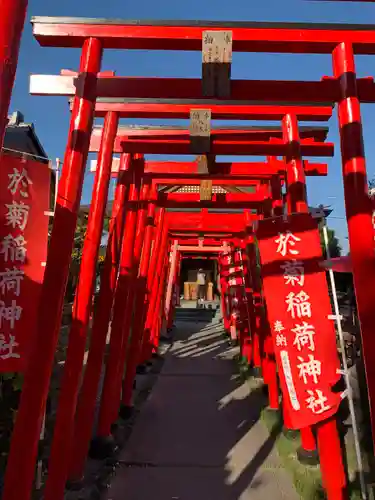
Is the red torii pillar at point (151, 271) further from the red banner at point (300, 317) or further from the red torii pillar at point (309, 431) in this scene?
the red banner at point (300, 317)

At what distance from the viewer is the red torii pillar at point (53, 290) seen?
267 cm

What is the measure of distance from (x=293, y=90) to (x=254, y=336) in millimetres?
5977

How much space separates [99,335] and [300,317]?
6.96 ft

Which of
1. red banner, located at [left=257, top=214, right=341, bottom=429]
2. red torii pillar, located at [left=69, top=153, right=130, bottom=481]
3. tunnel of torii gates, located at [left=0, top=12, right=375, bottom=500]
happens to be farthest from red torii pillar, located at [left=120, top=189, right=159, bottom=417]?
red banner, located at [left=257, top=214, right=341, bottom=429]

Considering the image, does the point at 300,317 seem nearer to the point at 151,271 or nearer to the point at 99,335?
the point at 99,335

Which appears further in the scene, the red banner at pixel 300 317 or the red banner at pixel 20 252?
the red banner at pixel 300 317

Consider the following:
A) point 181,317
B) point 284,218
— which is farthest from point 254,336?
point 181,317

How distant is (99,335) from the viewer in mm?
4414

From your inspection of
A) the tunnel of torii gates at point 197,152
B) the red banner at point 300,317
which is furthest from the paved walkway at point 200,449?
the red banner at point 300,317

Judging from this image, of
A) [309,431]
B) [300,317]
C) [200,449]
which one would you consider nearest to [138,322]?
[200,449]

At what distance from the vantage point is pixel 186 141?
5059mm

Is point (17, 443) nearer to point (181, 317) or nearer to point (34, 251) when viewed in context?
point (34, 251)

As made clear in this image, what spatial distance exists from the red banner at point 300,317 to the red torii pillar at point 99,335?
70.4 inches

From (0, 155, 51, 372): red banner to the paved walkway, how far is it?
207 centimetres
